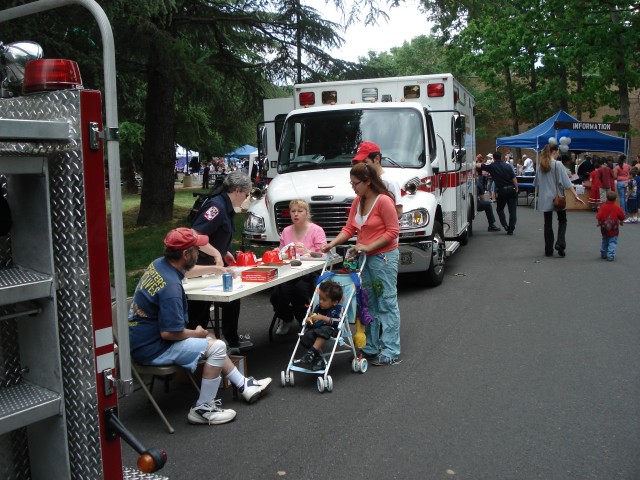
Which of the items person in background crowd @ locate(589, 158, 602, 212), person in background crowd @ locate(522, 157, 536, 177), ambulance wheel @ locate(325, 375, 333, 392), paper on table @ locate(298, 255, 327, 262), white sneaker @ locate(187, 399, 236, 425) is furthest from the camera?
person in background crowd @ locate(522, 157, 536, 177)

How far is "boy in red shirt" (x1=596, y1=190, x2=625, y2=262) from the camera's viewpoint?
12344mm

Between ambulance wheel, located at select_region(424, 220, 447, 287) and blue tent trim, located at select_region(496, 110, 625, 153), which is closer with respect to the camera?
ambulance wheel, located at select_region(424, 220, 447, 287)

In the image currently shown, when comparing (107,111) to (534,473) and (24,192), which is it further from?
(534,473)

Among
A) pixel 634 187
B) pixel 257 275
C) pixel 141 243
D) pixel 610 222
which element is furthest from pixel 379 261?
pixel 634 187

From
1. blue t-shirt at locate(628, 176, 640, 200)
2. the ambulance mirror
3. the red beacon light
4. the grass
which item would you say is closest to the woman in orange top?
the red beacon light

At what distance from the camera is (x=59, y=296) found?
2.77 metres

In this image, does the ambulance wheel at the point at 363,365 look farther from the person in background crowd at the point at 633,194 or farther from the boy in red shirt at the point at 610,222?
the person in background crowd at the point at 633,194

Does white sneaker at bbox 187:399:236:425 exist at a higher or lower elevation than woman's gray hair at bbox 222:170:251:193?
lower

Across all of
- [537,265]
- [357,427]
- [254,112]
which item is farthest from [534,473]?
[254,112]

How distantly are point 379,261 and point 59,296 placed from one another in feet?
14.2

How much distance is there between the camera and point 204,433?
5.15m

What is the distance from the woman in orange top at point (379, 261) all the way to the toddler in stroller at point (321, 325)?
0.60m

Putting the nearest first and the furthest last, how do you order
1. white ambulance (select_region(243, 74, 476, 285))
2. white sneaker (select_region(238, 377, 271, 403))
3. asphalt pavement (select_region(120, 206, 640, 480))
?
asphalt pavement (select_region(120, 206, 640, 480))
white sneaker (select_region(238, 377, 271, 403))
white ambulance (select_region(243, 74, 476, 285))

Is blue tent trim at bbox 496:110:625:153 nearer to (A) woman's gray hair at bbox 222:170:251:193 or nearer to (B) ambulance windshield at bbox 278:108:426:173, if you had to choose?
(B) ambulance windshield at bbox 278:108:426:173
